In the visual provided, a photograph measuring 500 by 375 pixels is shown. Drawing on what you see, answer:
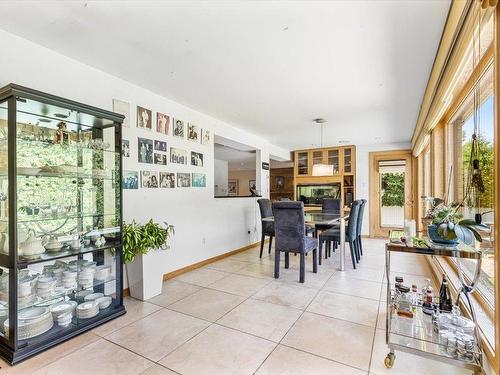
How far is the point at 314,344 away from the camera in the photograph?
2008 millimetres

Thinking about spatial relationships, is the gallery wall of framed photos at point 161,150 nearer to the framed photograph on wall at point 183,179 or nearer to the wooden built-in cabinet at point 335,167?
the framed photograph on wall at point 183,179

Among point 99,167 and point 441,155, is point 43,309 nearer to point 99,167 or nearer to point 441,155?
point 99,167

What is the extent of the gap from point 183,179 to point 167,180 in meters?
0.31

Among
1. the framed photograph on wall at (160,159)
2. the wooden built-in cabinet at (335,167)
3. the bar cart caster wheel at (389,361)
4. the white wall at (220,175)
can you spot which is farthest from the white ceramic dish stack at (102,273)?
the white wall at (220,175)

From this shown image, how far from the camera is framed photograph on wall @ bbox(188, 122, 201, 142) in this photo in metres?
3.95

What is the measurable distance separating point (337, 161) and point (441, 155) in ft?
11.2

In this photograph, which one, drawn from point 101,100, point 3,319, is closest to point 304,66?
point 101,100

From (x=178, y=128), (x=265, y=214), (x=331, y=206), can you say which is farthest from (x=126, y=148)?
(x=331, y=206)

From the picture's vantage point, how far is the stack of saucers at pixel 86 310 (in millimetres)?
2287

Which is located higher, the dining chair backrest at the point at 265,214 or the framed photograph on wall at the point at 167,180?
the framed photograph on wall at the point at 167,180

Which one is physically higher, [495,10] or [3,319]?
[495,10]

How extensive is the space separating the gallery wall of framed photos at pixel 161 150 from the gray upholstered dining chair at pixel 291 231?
138 cm

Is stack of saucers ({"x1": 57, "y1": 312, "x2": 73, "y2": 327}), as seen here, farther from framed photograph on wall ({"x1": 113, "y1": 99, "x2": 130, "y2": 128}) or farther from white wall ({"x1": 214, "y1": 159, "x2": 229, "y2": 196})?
white wall ({"x1": 214, "y1": 159, "x2": 229, "y2": 196})

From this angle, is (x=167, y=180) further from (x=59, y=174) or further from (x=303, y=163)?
(x=303, y=163)
